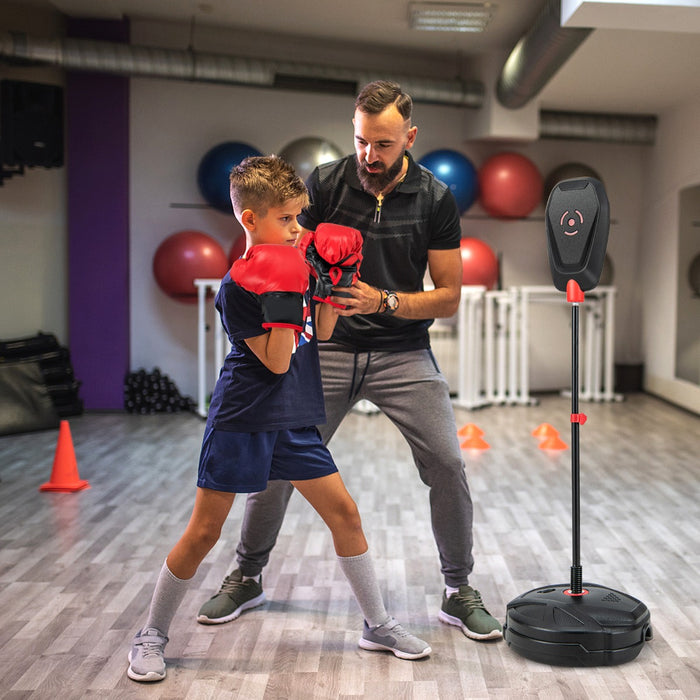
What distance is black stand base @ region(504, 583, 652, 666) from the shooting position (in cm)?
225

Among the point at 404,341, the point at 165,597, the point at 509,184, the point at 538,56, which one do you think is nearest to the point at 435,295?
the point at 404,341

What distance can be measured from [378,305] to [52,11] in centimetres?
570

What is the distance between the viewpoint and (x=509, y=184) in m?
7.29

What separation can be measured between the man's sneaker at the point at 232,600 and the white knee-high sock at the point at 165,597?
1.09ft

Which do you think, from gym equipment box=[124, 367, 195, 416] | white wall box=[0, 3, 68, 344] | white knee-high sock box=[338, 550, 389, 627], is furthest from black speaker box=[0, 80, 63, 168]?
white knee-high sock box=[338, 550, 389, 627]

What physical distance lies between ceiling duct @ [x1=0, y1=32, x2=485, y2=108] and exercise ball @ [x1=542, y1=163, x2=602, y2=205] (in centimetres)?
99

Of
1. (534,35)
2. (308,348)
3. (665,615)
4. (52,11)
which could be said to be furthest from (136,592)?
(52,11)

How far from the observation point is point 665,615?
103 inches

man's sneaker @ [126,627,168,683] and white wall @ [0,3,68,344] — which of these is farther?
white wall @ [0,3,68,344]

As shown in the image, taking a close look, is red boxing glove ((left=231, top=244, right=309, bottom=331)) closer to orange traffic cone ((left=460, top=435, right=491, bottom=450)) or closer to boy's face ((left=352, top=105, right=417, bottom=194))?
boy's face ((left=352, top=105, right=417, bottom=194))

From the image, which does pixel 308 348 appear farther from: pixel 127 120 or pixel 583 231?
pixel 127 120

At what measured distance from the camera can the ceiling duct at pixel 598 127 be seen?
7.69 m

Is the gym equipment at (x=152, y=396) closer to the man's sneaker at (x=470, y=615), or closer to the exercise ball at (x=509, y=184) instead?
the exercise ball at (x=509, y=184)

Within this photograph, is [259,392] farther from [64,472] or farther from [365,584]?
[64,472]
